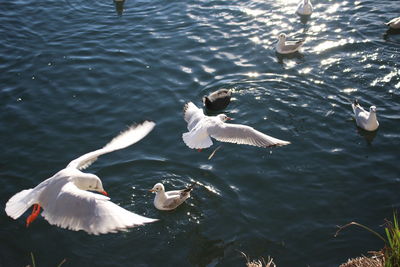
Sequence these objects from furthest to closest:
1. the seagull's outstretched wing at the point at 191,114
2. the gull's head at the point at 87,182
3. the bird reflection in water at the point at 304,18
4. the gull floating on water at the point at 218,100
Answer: the bird reflection in water at the point at 304,18 < the gull floating on water at the point at 218,100 < the seagull's outstretched wing at the point at 191,114 < the gull's head at the point at 87,182

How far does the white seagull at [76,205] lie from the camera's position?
22.4ft

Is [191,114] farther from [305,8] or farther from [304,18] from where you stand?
[304,18]

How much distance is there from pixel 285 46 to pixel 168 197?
6487mm

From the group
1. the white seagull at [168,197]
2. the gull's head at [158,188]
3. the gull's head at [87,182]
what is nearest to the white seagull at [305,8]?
the white seagull at [168,197]

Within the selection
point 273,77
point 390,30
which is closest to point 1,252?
point 273,77

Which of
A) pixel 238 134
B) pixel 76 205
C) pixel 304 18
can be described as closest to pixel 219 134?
pixel 238 134

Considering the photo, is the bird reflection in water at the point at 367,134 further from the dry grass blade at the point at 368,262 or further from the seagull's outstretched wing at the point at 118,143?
the seagull's outstretched wing at the point at 118,143

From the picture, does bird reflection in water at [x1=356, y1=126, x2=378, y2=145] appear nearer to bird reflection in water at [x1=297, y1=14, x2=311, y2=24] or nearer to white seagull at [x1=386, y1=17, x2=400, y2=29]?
white seagull at [x1=386, y1=17, x2=400, y2=29]

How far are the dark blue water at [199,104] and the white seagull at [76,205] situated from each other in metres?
0.88

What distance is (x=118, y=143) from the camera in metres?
9.38

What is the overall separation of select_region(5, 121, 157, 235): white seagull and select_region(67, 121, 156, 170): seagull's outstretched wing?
0.7 inches

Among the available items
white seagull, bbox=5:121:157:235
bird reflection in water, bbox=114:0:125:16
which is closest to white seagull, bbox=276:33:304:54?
bird reflection in water, bbox=114:0:125:16

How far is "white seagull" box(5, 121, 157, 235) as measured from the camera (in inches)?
269

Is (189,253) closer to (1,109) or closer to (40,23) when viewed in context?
(1,109)
